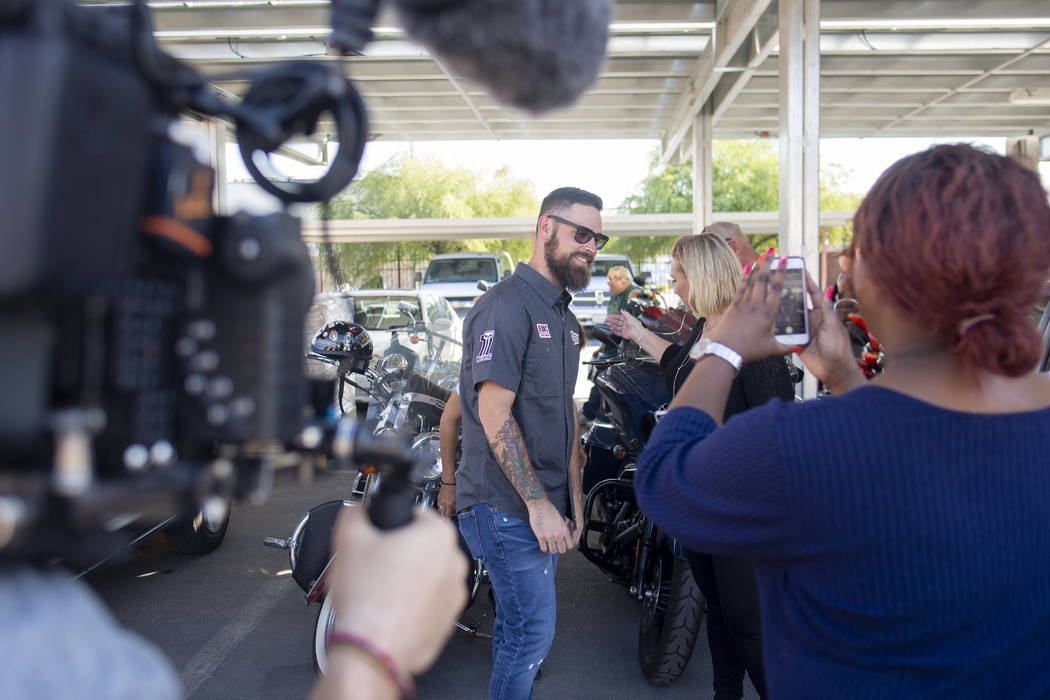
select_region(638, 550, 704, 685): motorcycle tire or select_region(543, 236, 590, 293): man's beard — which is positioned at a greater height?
select_region(543, 236, 590, 293): man's beard

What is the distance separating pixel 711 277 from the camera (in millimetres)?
3549

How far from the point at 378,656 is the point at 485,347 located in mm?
2191

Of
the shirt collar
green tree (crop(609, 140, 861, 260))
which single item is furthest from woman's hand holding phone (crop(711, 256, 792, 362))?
green tree (crop(609, 140, 861, 260))

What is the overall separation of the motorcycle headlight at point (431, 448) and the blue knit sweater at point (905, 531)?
2.94 metres

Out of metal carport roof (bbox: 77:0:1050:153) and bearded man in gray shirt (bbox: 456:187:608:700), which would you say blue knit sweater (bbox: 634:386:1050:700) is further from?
metal carport roof (bbox: 77:0:1050:153)

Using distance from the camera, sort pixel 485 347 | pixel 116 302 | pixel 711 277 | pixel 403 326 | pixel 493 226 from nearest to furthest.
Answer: pixel 116 302 < pixel 485 347 < pixel 711 277 < pixel 403 326 < pixel 493 226

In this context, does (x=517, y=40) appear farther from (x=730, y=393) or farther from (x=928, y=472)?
(x=730, y=393)

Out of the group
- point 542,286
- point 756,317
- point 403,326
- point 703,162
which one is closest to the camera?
point 756,317

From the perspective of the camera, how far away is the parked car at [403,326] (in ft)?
16.2

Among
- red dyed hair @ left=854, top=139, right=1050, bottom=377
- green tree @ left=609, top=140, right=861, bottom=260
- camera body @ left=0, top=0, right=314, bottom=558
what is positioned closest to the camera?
camera body @ left=0, top=0, right=314, bottom=558

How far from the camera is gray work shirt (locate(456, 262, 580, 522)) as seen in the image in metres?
2.94

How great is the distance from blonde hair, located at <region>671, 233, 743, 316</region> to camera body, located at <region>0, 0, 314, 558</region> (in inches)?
115

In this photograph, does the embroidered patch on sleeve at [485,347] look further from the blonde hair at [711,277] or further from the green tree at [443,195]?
the green tree at [443,195]

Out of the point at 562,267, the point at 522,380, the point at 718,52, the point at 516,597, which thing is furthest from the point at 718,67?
the point at 516,597
